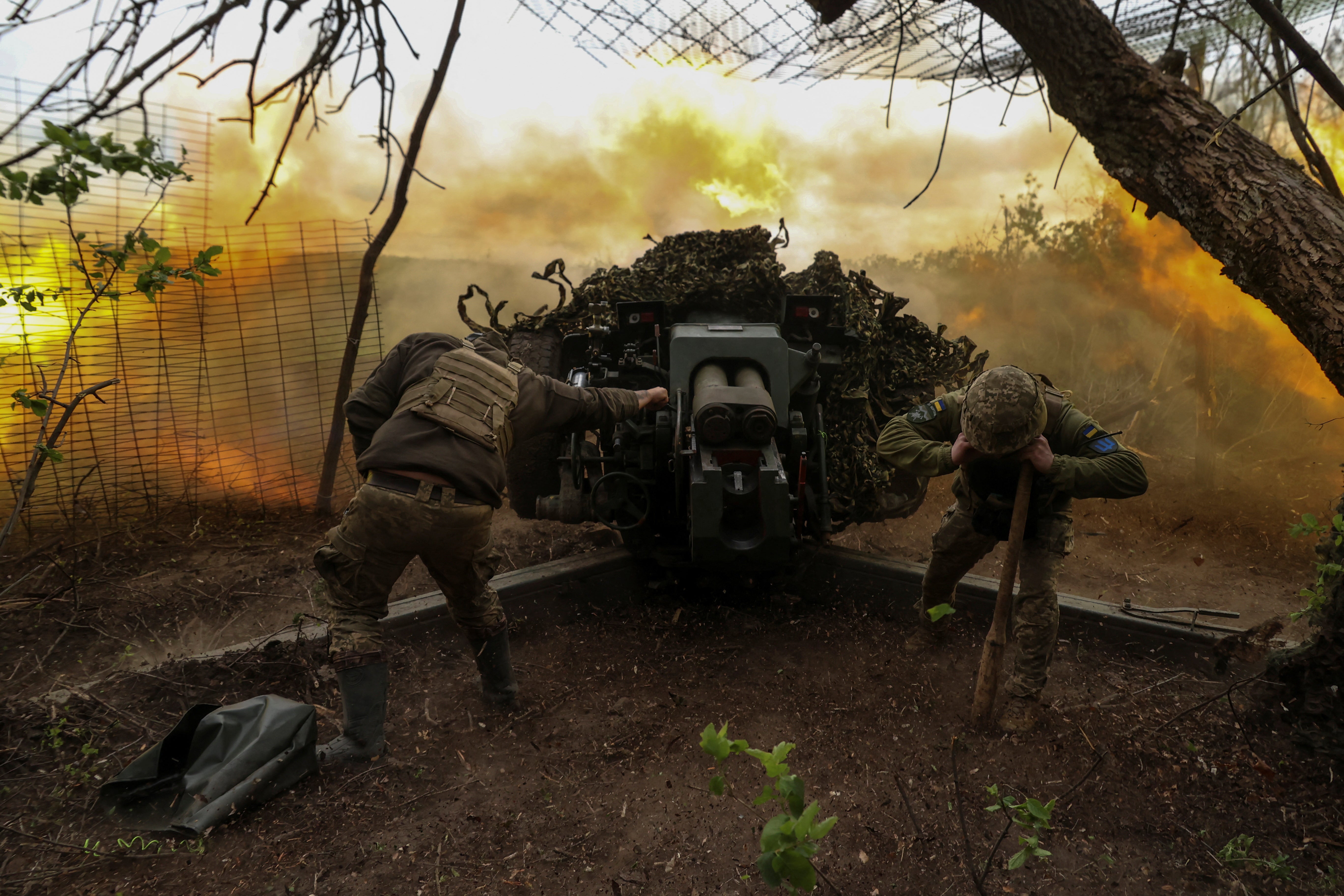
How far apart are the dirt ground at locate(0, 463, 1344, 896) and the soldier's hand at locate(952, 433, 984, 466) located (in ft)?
4.05

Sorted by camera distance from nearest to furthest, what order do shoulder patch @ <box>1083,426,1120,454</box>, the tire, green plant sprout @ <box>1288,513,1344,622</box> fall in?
1. green plant sprout @ <box>1288,513,1344,622</box>
2. shoulder patch @ <box>1083,426,1120,454</box>
3. the tire

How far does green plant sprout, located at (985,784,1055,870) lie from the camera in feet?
6.77

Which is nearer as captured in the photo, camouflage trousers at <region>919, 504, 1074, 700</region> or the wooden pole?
the wooden pole

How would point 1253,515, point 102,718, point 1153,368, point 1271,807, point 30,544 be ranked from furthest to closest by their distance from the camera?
1. point 1153,368
2. point 1253,515
3. point 30,544
4. point 102,718
5. point 1271,807

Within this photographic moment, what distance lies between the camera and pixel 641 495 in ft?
14.4

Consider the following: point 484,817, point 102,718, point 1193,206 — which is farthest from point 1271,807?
point 102,718

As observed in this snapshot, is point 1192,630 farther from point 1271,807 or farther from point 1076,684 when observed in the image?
point 1271,807

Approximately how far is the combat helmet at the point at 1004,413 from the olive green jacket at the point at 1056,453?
8.0 inches

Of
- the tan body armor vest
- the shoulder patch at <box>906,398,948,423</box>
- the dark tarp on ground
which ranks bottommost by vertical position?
the dark tarp on ground

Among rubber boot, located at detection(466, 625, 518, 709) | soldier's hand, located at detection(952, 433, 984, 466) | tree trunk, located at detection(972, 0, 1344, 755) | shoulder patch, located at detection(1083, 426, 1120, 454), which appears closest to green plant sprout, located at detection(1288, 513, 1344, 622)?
tree trunk, located at detection(972, 0, 1344, 755)

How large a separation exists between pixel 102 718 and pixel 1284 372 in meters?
11.1

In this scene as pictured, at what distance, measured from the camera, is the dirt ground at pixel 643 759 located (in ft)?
8.46

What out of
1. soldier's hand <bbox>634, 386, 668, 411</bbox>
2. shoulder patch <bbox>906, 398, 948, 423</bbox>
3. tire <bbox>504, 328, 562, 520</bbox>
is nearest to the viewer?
shoulder patch <bbox>906, 398, 948, 423</bbox>

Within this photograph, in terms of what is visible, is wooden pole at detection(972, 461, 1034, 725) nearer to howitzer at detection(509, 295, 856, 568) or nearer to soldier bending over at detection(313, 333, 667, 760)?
howitzer at detection(509, 295, 856, 568)
